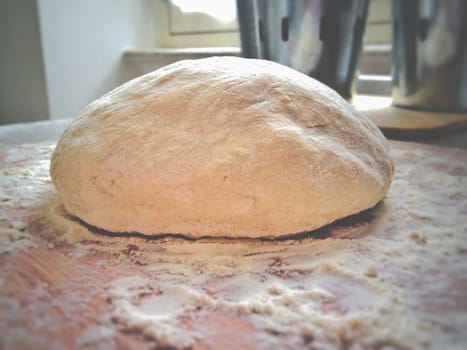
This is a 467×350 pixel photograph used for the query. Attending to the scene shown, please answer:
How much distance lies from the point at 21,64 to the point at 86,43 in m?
0.38

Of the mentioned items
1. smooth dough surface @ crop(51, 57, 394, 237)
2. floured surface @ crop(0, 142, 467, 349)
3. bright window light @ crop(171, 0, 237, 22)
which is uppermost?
bright window light @ crop(171, 0, 237, 22)

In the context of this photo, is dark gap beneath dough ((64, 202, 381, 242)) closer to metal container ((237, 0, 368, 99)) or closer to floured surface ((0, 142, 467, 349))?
floured surface ((0, 142, 467, 349))

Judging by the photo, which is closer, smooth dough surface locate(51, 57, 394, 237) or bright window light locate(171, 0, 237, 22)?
smooth dough surface locate(51, 57, 394, 237)

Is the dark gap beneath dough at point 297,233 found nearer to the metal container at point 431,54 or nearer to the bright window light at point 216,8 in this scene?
the metal container at point 431,54

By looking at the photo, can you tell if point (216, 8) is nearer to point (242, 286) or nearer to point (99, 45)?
point (99, 45)

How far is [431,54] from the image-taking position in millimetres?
1673

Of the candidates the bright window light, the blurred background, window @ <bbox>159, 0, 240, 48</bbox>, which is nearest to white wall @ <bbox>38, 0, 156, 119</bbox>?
the blurred background

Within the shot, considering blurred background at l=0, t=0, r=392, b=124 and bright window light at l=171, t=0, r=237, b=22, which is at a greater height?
bright window light at l=171, t=0, r=237, b=22

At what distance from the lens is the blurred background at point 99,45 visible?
7.18 feet

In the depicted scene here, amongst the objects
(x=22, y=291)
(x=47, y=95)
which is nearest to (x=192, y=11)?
(x=47, y=95)

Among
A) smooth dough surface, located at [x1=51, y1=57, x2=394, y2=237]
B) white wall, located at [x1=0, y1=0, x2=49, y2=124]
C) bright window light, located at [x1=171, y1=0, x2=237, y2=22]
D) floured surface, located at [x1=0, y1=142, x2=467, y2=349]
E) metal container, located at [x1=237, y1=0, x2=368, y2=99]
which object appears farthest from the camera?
bright window light, located at [x1=171, y1=0, x2=237, y2=22]

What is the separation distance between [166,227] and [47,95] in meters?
1.83

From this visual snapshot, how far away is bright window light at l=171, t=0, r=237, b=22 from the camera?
266 centimetres

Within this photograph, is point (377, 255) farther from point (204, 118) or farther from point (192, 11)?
point (192, 11)
